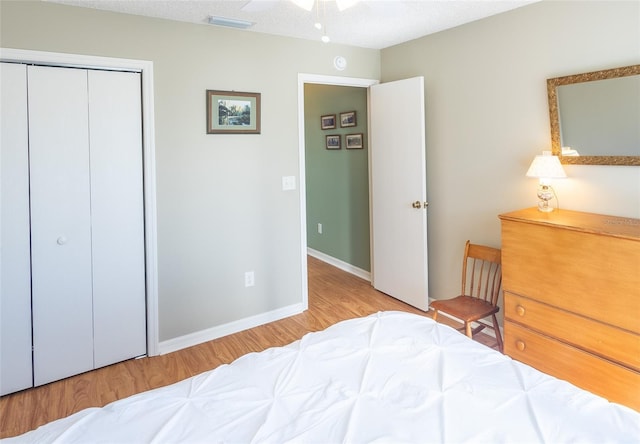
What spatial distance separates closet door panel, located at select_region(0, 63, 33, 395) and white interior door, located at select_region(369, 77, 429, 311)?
105 inches

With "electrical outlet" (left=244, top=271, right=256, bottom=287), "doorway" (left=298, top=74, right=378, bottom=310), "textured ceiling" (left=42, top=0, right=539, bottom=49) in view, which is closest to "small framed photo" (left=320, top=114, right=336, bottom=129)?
"doorway" (left=298, top=74, right=378, bottom=310)

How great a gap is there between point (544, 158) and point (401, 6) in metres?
1.32

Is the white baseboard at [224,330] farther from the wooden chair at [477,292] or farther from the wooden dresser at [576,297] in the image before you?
the wooden dresser at [576,297]

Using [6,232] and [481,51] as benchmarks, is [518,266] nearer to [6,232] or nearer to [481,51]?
[481,51]

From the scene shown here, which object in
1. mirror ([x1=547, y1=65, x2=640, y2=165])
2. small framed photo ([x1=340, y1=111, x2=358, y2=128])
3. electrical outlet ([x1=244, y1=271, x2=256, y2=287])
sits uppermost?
small framed photo ([x1=340, y1=111, x2=358, y2=128])

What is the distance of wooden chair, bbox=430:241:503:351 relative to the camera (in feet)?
9.16

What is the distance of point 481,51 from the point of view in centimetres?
302

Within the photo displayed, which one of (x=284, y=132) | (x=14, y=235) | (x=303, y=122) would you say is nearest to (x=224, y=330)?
(x=14, y=235)

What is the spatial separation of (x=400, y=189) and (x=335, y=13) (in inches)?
61.0

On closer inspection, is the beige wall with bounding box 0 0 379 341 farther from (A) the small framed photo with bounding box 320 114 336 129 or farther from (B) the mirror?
(B) the mirror

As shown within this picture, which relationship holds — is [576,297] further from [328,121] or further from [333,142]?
[328,121]

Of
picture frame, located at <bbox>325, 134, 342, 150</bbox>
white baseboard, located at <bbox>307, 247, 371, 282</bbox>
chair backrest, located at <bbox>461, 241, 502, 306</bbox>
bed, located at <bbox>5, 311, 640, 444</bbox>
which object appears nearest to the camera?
bed, located at <bbox>5, 311, 640, 444</bbox>

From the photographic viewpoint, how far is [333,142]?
16.0 feet

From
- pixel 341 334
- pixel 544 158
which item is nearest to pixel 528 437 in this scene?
pixel 341 334
